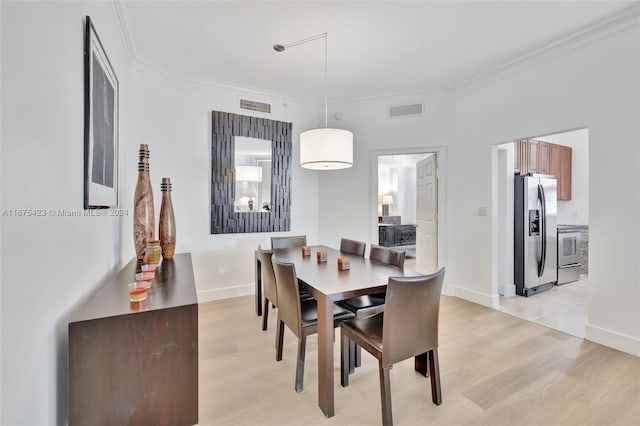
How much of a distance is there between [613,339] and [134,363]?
3.57 meters

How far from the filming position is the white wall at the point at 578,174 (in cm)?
498

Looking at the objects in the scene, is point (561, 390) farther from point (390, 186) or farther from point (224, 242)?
point (390, 186)

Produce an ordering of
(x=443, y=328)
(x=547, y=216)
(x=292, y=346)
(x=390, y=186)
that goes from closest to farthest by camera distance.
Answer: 1. (x=292, y=346)
2. (x=443, y=328)
3. (x=547, y=216)
4. (x=390, y=186)

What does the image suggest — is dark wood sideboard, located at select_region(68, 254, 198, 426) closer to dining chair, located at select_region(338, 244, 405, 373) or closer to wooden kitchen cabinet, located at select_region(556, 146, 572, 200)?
dining chair, located at select_region(338, 244, 405, 373)

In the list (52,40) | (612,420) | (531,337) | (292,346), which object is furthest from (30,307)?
(531,337)

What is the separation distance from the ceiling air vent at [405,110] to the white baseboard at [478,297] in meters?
2.47

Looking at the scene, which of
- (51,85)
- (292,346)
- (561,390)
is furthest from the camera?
(292,346)

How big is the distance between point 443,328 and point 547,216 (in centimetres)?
258

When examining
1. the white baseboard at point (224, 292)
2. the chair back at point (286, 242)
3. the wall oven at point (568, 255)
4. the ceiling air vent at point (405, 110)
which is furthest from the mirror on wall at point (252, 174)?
the wall oven at point (568, 255)

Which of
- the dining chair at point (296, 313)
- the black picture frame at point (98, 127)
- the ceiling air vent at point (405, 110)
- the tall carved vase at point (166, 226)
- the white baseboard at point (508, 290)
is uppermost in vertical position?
the ceiling air vent at point (405, 110)

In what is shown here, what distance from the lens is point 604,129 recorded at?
2562 mm

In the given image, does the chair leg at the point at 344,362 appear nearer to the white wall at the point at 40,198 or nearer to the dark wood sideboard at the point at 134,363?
the dark wood sideboard at the point at 134,363

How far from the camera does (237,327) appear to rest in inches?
115

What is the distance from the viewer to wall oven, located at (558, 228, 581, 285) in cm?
434
